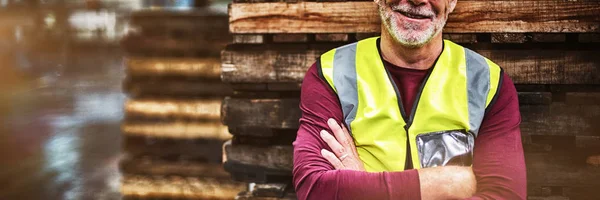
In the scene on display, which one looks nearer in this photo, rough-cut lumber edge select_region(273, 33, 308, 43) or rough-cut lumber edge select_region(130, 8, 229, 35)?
rough-cut lumber edge select_region(273, 33, 308, 43)

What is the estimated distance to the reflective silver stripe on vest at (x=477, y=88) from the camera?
239 cm

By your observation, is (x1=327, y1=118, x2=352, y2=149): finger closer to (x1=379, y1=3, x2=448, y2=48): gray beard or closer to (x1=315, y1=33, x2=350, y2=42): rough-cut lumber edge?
(x1=379, y1=3, x2=448, y2=48): gray beard

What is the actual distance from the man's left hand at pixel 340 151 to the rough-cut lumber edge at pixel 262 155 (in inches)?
38.8

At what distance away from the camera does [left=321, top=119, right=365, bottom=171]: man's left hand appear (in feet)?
7.64

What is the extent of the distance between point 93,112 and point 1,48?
14.0 meters

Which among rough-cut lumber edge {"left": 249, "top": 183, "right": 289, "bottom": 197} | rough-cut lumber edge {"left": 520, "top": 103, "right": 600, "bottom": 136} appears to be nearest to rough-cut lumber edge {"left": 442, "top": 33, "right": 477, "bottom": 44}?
rough-cut lumber edge {"left": 520, "top": 103, "right": 600, "bottom": 136}

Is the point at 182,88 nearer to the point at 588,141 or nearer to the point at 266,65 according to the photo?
the point at 266,65

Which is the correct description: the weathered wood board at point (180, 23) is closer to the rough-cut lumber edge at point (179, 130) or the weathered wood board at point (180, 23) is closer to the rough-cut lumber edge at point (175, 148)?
the rough-cut lumber edge at point (179, 130)

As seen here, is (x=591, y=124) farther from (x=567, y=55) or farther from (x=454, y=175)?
(x=454, y=175)

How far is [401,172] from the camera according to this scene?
223 cm

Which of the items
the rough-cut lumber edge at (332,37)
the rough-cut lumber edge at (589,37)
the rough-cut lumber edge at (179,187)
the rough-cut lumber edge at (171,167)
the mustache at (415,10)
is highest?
the mustache at (415,10)

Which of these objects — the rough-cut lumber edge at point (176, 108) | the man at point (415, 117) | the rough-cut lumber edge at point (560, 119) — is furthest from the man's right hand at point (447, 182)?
the rough-cut lumber edge at point (176, 108)

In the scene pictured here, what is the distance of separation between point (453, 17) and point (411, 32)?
77 cm

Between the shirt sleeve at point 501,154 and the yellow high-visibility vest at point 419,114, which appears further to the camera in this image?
the yellow high-visibility vest at point 419,114
